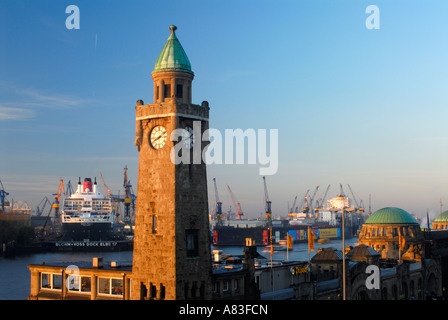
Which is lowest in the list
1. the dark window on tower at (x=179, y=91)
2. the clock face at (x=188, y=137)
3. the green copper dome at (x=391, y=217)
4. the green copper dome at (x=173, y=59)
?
the green copper dome at (x=391, y=217)

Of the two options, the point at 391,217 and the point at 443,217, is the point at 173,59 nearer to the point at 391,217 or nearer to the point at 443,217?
the point at 391,217

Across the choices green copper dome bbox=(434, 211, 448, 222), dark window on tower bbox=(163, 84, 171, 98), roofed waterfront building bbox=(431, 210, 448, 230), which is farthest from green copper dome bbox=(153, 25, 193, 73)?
green copper dome bbox=(434, 211, 448, 222)

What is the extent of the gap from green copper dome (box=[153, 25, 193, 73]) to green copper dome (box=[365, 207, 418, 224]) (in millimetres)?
84657

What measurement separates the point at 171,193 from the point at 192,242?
507 cm

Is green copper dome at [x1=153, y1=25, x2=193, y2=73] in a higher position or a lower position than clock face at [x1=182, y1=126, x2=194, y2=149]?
higher

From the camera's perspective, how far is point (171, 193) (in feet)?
161

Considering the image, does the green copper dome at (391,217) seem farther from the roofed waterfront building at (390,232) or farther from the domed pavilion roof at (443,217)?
A: the domed pavilion roof at (443,217)

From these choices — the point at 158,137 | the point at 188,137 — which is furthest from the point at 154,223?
the point at 188,137

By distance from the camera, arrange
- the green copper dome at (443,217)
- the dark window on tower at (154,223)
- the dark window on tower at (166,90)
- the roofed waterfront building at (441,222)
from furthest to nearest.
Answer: the green copper dome at (443,217) < the roofed waterfront building at (441,222) < the dark window on tower at (166,90) < the dark window on tower at (154,223)

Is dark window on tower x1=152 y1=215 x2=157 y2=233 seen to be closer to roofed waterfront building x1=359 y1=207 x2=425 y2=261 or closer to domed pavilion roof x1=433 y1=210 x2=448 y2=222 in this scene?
roofed waterfront building x1=359 y1=207 x2=425 y2=261

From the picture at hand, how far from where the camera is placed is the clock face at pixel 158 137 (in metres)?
50.2

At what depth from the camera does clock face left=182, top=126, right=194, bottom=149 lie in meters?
50.1

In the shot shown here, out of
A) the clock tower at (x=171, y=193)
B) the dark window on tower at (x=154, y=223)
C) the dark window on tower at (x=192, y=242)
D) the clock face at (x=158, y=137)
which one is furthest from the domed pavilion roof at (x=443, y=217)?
the clock face at (x=158, y=137)
